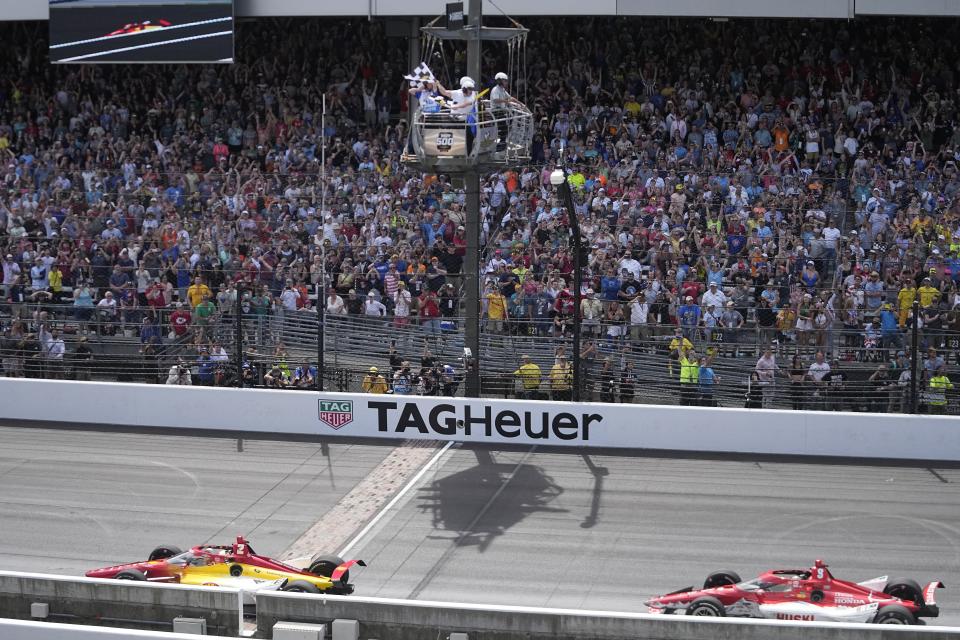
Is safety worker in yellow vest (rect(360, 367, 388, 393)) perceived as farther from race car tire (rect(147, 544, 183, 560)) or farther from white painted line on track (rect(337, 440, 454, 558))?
race car tire (rect(147, 544, 183, 560))

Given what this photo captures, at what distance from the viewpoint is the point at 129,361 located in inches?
879

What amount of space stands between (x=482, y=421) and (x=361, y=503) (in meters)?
3.13

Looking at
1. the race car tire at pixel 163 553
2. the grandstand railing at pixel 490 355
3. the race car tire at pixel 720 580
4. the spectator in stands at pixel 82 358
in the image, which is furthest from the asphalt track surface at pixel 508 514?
the spectator in stands at pixel 82 358

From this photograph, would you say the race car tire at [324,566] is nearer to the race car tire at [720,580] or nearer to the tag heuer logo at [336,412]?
the race car tire at [720,580]

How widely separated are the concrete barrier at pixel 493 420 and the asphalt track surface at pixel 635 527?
17.4 inches

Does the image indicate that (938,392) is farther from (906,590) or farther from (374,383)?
(374,383)

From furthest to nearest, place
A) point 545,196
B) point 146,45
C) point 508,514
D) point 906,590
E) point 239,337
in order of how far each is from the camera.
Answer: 1. point 146,45
2. point 545,196
3. point 239,337
4. point 508,514
5. point 906,590

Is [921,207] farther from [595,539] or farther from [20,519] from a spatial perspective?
[20,519]

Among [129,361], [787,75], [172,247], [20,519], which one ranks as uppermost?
[787,75]

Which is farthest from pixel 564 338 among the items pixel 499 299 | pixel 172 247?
pixel 172 247

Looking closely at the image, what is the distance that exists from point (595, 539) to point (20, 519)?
748cm

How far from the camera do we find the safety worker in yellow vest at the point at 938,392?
19734 mm

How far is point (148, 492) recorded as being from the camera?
18.1 meters

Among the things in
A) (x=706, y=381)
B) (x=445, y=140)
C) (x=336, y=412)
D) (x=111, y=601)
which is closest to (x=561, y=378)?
(x=706, y=381)
